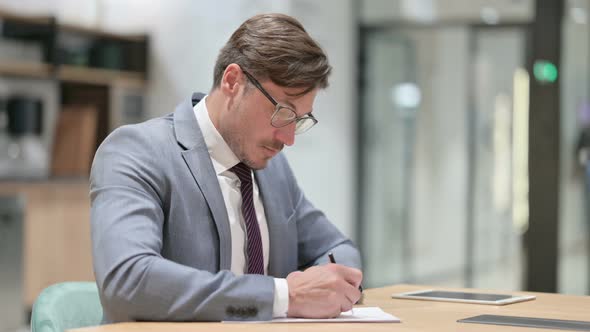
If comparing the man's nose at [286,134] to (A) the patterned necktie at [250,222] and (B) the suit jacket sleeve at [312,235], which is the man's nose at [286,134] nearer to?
(A) the patterned necktie at [250,222]

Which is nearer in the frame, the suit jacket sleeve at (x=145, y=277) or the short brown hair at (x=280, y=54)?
the suit jacket sleeve at (x=145, y=277)

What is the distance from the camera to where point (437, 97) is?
6.99 metres

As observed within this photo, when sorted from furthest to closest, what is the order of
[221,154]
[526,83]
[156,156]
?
[526,83] < [221,154] < [156,156]

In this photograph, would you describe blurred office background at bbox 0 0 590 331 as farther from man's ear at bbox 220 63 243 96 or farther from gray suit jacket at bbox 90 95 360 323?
man's ear at bbox 220 63 243 96

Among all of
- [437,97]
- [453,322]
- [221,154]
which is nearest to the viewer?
[453,322]

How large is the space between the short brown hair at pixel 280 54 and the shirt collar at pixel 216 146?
158 millimetres

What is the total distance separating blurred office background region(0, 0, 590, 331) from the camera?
6.06m

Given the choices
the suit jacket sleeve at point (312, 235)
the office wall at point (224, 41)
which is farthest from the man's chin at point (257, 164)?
the office wall at point (224, 41)

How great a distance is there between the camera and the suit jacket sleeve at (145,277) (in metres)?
1.67

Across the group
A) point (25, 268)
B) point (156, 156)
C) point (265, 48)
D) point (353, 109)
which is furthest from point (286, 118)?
point (353, 109)

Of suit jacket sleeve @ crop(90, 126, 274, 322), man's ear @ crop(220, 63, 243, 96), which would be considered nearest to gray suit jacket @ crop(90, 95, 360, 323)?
suit jacket sleeve @ crop(90, 126, 274, 322)

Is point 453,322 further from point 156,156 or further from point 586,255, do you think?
point 586,255

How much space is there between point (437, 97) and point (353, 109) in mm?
709

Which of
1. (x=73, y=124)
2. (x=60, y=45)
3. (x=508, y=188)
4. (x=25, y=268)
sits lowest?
(x=25, y=268)
